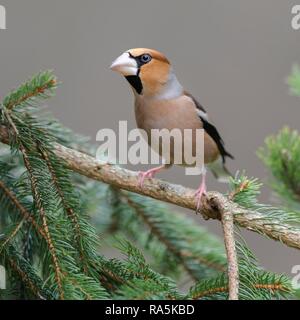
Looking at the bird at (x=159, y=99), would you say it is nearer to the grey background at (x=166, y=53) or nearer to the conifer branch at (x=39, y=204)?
the conifer branch at (x=39, y=204)

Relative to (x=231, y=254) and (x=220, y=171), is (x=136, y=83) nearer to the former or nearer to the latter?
(x=220, y=171)

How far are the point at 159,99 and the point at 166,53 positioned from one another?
1.78 m

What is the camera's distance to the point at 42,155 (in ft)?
4.71

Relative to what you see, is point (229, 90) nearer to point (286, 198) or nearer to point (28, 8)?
point (28, 8)

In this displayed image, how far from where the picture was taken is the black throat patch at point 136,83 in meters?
2.04

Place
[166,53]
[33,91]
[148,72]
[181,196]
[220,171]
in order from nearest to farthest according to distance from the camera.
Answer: [33,91]
[181,196]
[148,72]
[220,171]
[166,53]

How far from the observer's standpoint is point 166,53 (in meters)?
3.81

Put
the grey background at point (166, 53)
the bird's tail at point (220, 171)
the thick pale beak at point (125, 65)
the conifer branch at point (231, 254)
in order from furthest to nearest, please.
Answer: the grey background at point (166, 53) < the bird's tail at point (220, 171) < the thick pale beak at point (125, 65) < the conifer branch at point (231, 254)

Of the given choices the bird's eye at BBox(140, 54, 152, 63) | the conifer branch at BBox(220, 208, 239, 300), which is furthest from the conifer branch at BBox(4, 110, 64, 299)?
the bird's eye at BBox(140, 54, 152, 63)

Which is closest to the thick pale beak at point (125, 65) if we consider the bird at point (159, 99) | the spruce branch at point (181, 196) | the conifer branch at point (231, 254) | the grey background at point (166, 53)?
the bird at point (159, 99)

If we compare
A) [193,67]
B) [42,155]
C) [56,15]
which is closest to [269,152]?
[42,155]


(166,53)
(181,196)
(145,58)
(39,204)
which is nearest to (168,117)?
Result: (145,58)

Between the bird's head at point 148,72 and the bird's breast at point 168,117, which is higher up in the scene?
the bird's head at point 148,72

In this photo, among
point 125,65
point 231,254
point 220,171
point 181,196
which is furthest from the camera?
point 220,171
